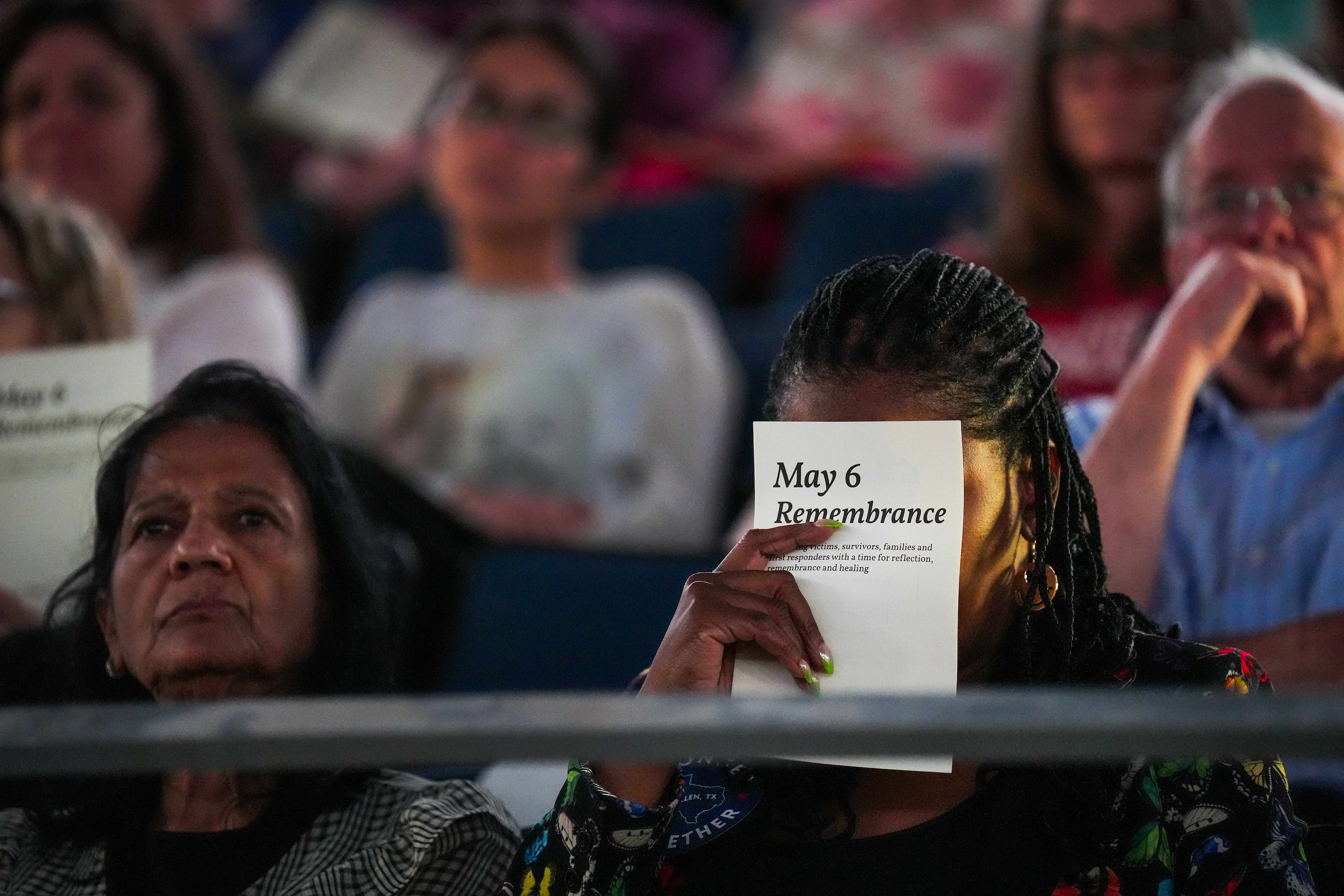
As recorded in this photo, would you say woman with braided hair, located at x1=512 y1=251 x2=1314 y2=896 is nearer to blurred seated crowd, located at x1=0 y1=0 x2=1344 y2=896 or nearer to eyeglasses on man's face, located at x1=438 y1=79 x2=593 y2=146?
blurred seated crowd, located at x1=0 y1=0 x2=1344 y2=896

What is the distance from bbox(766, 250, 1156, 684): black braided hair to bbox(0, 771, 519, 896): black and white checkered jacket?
40cm

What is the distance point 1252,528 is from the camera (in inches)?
63.3

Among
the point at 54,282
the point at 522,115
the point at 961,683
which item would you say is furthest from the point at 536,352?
the point at 961,683

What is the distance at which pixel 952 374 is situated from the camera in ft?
3.66

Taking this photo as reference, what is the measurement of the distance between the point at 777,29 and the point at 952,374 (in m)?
2.73

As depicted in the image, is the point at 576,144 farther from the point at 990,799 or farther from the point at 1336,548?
Answer: the point at 990,799

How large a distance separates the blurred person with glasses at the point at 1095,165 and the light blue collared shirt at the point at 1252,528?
1.71ft

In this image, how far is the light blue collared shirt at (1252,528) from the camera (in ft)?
5.09

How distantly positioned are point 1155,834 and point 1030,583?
7.6 inches

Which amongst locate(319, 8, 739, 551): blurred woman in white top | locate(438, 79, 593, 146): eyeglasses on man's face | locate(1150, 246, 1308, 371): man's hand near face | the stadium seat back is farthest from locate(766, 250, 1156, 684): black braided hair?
locate(438, 79, 593, 146): eyeglasses on man's face

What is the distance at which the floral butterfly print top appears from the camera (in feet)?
3.52

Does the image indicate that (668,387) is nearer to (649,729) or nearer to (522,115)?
(522,115)

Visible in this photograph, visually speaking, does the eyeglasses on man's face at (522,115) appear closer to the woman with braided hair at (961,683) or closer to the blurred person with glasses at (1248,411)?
the blurred person with glasses at (1248,411)

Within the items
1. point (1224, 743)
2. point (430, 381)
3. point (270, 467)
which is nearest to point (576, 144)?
point (430, 381)
